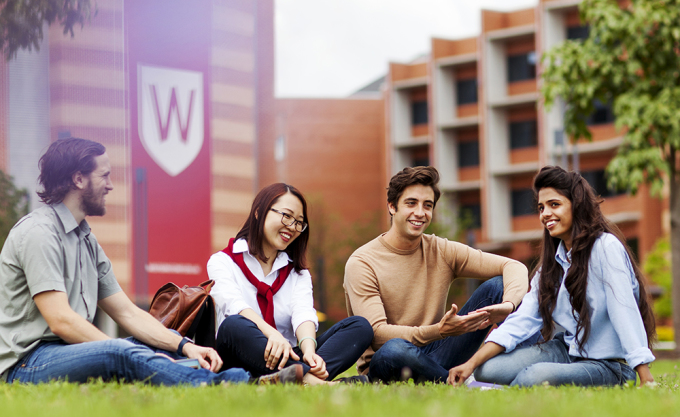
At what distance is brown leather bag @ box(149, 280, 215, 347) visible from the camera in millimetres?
5266

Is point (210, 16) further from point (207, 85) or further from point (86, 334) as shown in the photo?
point (86, 334)

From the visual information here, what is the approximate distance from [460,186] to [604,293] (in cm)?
4297

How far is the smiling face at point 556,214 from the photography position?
17.1 feet

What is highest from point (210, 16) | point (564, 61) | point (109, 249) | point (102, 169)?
point (210, 16)

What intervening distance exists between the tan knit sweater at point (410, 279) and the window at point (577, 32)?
3782 cm

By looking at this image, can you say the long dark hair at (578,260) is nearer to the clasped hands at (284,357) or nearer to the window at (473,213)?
the clasped hands at (284,357)

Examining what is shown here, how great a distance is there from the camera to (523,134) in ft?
147

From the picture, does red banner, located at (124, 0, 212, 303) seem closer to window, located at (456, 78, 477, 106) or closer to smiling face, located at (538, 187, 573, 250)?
smiling face, located at (538, 187, 573, 250)

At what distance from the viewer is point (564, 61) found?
1509 centimetres

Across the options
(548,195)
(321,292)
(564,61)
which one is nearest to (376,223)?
(321,292)

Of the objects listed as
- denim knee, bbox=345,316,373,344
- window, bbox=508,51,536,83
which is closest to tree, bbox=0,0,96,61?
denim knee, bbox=345,316,373,344

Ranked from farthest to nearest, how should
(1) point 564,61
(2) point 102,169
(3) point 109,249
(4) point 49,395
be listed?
(3) point 109,249 < (1) point 564,61 < (2) point 102,169 < (4) point 49,395

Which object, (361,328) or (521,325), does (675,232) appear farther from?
(361,328)

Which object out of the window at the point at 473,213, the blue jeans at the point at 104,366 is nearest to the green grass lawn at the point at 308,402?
the blue jeans at the point at 104,366
